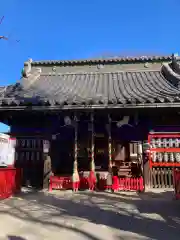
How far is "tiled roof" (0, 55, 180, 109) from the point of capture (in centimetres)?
781

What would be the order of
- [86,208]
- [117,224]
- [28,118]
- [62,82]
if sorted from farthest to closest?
1. [62,82]
2. [28,118]
3. [86,208]
4. [117,224]

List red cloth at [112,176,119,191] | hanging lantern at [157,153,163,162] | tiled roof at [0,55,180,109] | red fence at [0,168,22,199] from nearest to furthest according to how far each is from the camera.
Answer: red fence at [0,168,22,199] → tiled roof at [0,55,180,109] → red cloth at [112,176,119,191] → hanging lantern at [157,153,163,162]

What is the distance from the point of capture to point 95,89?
421 inches

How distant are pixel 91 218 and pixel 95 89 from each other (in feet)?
23.2

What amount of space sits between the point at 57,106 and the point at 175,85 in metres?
5.98

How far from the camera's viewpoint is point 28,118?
966cm

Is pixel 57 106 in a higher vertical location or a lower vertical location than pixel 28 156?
higher

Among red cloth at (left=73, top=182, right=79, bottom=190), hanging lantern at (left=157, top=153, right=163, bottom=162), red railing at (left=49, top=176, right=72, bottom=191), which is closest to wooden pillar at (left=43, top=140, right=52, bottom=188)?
red railing at (left=49, top=176, right=72, bottom=191)

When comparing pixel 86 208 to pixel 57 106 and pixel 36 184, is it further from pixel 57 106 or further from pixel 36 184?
pixel 36 184

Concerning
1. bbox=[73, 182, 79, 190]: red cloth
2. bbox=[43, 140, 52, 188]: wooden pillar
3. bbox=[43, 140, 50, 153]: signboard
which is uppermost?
bbox=[43, 140, 50, 153]: signboard

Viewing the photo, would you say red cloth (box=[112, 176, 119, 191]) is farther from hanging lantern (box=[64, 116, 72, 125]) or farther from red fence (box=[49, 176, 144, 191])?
hanging lantern (box=[64, 116, 72, 125])

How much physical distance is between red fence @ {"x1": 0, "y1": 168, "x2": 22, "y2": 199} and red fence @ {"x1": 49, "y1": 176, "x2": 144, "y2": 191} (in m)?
1.40

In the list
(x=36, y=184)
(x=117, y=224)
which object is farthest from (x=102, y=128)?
(x=117, y=224)

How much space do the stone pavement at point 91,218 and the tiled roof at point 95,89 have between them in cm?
339
